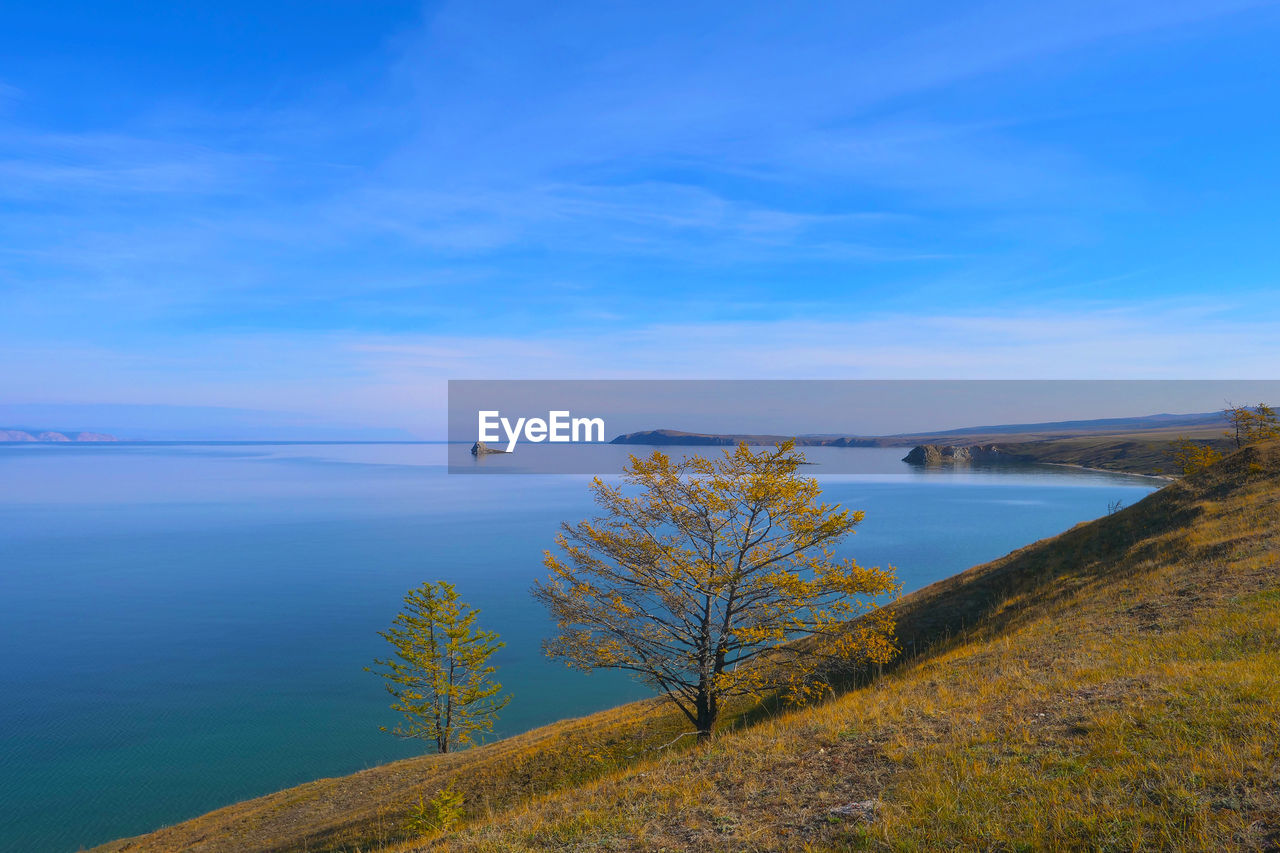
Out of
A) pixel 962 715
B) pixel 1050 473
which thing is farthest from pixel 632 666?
pixel 1050 473

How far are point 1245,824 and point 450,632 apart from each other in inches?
1239

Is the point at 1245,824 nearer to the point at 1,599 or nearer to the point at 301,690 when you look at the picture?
the point at 301,690

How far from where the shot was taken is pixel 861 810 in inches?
307

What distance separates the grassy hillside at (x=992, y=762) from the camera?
6766mm

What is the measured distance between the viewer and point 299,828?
1975 cm

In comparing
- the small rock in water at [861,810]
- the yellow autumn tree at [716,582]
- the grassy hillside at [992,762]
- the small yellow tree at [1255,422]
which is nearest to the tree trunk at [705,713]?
the yellow autumn tree at [716,582]

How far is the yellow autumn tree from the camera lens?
58.0 ft

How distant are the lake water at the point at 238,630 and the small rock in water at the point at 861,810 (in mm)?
30762

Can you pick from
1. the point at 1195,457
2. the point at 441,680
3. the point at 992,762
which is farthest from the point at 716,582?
the point at 1195,457

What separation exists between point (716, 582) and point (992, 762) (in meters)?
9.61

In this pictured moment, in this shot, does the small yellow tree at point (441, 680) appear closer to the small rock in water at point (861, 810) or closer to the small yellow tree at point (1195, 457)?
the small rock in water at point (861, 810)

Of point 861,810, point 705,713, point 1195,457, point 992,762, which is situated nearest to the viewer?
point 861,810

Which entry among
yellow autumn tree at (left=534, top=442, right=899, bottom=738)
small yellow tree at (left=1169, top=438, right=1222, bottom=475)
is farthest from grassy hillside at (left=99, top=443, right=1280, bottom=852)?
small yellow tree at (left=1169, top=438, right=1222, bottom=475)

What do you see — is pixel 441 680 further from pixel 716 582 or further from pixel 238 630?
pixel 238 630
